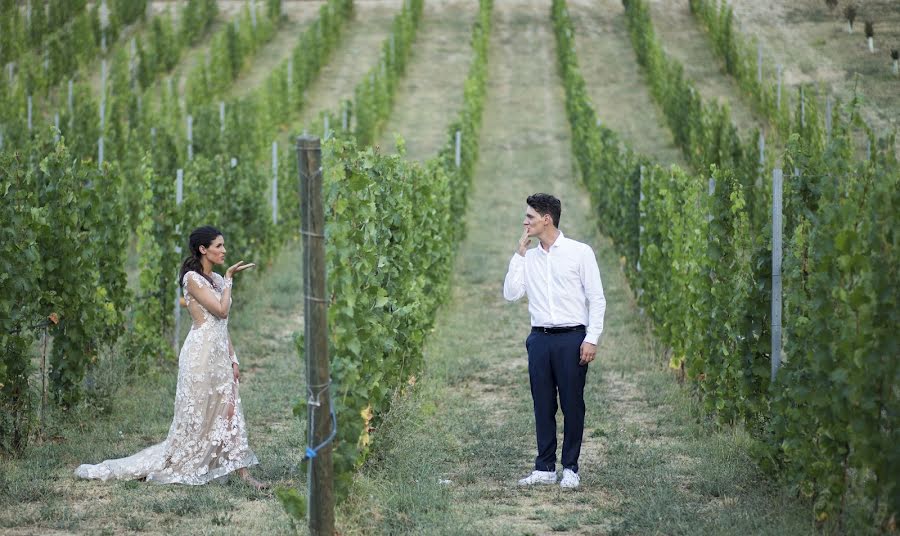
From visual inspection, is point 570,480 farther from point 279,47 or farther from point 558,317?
point 279,47

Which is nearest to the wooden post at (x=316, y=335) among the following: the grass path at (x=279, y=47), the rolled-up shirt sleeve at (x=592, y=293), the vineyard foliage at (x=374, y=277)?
the vineyard foliage at (x=374, y=277)

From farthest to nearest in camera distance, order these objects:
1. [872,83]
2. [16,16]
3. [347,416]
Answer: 1. [16,16]
2. [872,83]
3. [347,416]

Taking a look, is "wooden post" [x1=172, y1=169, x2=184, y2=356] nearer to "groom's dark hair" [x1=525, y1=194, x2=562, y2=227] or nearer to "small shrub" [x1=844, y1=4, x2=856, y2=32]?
"groom's dark hair" [x1=525, y1=194, x2=562, y2=227]

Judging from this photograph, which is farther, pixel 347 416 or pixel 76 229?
pixel 76 229

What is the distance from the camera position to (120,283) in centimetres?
883

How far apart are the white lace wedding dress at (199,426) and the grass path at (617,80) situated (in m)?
15.9

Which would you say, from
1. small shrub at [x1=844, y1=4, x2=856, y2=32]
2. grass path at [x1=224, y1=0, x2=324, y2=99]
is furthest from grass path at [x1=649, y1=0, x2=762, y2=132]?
grass path at [x1=224, y1=0, x2=324, y2=99]

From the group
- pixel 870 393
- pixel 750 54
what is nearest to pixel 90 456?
pixel 870 393

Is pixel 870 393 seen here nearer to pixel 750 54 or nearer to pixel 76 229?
pixel 76 229

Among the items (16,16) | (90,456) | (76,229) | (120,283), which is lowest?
(90,456)

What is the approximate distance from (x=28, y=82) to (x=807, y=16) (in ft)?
56.9

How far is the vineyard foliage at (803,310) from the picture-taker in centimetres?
467

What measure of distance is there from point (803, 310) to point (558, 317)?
1242mm

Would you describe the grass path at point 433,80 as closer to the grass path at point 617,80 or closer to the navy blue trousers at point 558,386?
the grass path at point 617,80
